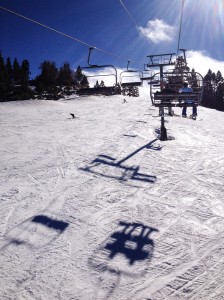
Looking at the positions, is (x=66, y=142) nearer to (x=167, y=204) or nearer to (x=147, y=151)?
(x=147, y=151)

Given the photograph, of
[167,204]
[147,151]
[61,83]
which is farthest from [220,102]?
[167,204]

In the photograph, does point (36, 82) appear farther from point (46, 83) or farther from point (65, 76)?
point (65, 76)

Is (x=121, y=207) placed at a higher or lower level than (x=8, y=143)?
lower

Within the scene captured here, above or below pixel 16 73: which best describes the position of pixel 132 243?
below

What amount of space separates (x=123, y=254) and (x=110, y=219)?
5.39 ft

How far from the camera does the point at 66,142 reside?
16891 mm

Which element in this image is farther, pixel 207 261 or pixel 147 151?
pixel 147 151

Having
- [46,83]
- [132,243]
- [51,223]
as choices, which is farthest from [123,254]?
[46,83]

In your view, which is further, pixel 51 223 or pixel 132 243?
pixel 51 223

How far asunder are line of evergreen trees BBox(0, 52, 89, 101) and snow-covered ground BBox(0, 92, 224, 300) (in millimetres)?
31859

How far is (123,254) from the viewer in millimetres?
7676

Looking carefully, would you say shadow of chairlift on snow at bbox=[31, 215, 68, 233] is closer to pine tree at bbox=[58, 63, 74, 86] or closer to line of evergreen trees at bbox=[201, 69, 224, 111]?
pine tree at bbox=[58, 63, 74, 86]

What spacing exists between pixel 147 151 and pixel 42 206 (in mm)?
7738

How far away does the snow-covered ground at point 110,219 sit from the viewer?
665cm
